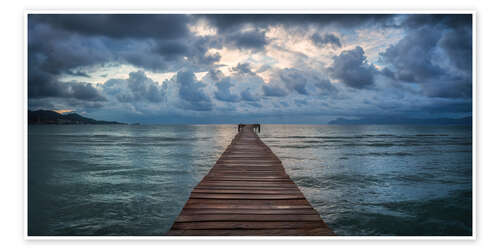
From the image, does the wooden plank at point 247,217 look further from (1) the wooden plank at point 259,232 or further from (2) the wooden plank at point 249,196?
(2) the wooden plank at point 249,196

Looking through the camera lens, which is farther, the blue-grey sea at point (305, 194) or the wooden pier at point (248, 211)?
the blue-grey sea at point (305, 194)

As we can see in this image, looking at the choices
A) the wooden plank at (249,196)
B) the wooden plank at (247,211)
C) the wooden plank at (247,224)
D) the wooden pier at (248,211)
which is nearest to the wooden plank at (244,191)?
the wooden pier at (248,211)

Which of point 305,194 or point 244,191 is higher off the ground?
point 244,191

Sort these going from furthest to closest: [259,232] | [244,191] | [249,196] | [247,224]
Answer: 1. [244,191]
2. [249,196]
3. [247,224]
4. [259,232]

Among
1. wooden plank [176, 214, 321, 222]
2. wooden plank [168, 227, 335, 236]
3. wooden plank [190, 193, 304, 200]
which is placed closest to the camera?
wooden plank [168, 227, 335, 236]

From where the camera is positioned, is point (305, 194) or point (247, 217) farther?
point (305, 194)

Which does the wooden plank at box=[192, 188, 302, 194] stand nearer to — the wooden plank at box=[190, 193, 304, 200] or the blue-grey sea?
the wooden plank at box=[190, 193, 304, 200]

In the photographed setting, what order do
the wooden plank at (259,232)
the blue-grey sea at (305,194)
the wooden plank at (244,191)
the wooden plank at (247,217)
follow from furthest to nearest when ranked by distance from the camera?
the blue-grey sea at (305,194) → the wooden plank at (244,191) → the wooden plank at (247,217) → the wooden plank at (259,232)

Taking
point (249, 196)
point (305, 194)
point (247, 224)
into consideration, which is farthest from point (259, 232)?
point (305, 194)

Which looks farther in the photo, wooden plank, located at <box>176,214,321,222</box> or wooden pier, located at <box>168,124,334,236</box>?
wooden plank, located at <box>176,214,321,222</box>

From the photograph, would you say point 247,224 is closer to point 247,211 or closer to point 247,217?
point 247,217

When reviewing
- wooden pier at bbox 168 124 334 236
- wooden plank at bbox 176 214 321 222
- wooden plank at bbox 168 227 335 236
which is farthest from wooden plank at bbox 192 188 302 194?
wooden plank at bbox 168 227 335 236
